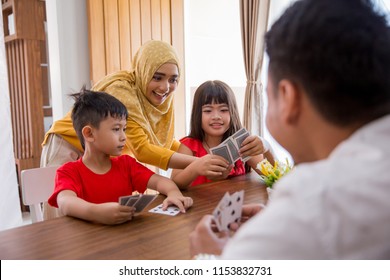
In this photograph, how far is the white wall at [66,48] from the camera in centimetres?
315

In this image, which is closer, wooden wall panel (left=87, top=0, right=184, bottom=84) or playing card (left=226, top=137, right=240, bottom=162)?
playing card (left=226, top=137, right=240, bottom=162)

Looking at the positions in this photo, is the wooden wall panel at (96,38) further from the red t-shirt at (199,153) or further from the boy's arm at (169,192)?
the boy's arm at (169,192)

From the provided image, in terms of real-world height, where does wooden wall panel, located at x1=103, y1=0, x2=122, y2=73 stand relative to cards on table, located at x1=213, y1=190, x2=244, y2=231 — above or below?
above

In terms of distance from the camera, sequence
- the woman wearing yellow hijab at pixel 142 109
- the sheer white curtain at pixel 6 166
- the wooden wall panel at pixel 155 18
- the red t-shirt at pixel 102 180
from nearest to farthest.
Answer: the red t-shirt at pixel 102 180, the woman wearing yellow hijab at pixel 142 109, the sheer white curtain at pixel 6 166, the wooden wall panel at pixel 155 18

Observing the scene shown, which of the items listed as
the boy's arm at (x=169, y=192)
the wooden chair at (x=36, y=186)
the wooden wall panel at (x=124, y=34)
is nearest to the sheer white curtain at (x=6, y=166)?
the wooden wall panel at (x=124, y=34)

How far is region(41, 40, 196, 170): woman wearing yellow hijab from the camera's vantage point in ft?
5.98

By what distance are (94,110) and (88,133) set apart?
101mm

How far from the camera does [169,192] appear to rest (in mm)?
1460

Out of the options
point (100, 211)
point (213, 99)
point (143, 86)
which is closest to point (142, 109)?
point (143, 86)

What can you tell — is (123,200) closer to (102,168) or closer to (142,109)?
(102,168)

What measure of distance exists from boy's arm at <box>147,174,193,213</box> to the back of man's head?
2.80 feet

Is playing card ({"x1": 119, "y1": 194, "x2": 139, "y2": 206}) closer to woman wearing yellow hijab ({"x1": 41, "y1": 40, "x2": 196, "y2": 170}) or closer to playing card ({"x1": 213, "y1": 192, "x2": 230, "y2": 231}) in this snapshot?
playing card ({"x1": 213, "y1": 192, "x2": 230, "y2": 231})

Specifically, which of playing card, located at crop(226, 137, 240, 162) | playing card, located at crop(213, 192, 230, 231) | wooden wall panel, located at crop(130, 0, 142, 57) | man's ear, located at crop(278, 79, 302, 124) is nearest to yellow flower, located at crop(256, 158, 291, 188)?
playing card, located at crop(226, 137, 240, 162)
